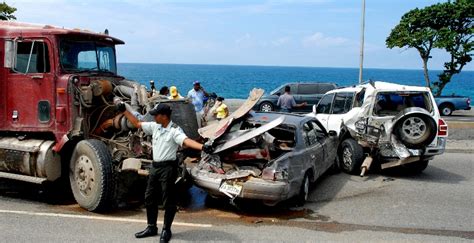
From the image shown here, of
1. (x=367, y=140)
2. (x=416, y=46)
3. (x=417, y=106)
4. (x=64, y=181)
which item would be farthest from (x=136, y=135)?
(x=416, y=46)

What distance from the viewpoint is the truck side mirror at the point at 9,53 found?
778 cm

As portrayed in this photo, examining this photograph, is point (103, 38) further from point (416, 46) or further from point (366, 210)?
point (416, 46)

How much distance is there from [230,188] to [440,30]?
78.0ft

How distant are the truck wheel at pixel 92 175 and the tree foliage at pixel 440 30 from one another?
79.0ft

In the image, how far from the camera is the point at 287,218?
7.45 m

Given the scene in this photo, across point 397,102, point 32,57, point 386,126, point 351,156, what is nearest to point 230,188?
point 32,57

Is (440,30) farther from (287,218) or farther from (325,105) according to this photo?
(287,218)

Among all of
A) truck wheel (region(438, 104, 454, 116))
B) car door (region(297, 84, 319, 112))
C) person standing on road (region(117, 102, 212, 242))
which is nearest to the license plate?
person standing on road (region(117, 102, 212, 242))

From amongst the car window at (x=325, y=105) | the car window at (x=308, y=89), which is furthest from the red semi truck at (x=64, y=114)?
the car window at (x=308, y=89)

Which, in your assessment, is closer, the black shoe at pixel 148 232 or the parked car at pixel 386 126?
the black shoe at pixel 148 232

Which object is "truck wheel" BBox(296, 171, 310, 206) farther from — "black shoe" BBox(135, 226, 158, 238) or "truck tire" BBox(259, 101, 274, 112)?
"truck tire" BBox(259, 101, 274, 112)

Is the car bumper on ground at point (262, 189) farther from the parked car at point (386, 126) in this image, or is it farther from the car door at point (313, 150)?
A: the parked car at point (386, 126)

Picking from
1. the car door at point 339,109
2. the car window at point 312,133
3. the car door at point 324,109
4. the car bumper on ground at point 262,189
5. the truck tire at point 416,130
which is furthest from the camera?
the car door at point 324,109

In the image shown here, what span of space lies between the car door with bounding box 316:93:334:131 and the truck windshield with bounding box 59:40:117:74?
5171 millimetres
